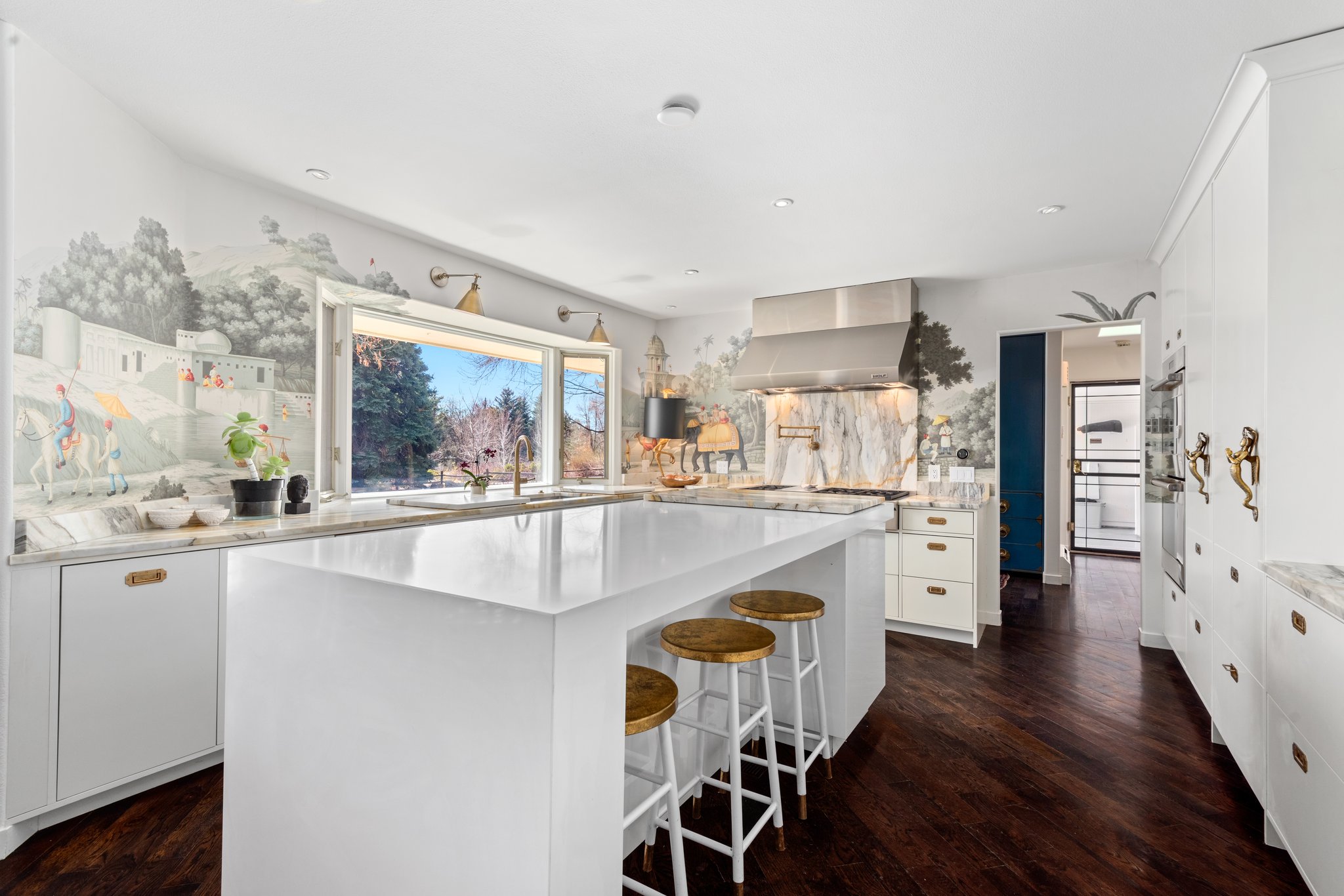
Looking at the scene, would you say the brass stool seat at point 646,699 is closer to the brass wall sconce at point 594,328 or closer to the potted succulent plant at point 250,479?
the potted succulent plant at point 250,479

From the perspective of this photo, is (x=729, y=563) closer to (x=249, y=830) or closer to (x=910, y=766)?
(x=249, y=830)

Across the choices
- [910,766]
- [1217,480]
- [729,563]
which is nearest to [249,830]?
[729,563]

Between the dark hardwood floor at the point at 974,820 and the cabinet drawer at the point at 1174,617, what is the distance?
24 centimetres

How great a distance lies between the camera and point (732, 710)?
1.63 meters

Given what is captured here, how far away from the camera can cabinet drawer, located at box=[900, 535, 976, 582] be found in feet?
12.2

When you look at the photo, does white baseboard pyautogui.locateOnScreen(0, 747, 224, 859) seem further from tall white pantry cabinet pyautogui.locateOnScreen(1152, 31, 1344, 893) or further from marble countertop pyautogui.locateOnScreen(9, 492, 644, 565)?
tall white pantry cabinet pyautogui.locateOnScreen(1152, 31, 1344, 893)

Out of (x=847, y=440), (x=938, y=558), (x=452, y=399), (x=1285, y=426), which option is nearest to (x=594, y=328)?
(x=452, y=399)

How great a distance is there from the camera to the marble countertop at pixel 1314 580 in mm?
1431

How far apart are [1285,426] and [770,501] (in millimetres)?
1663

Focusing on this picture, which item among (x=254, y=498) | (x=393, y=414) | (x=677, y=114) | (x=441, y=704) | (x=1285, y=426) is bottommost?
(x=441, y=704)

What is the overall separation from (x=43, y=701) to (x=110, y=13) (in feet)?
6.64

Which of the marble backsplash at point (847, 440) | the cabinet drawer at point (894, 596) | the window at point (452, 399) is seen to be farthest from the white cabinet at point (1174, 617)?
the window at point (452, 399)

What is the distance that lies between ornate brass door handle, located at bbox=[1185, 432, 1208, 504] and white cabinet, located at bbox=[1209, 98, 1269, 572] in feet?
0.24

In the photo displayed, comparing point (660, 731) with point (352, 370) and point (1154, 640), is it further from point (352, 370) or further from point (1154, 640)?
point (1154, 640)
